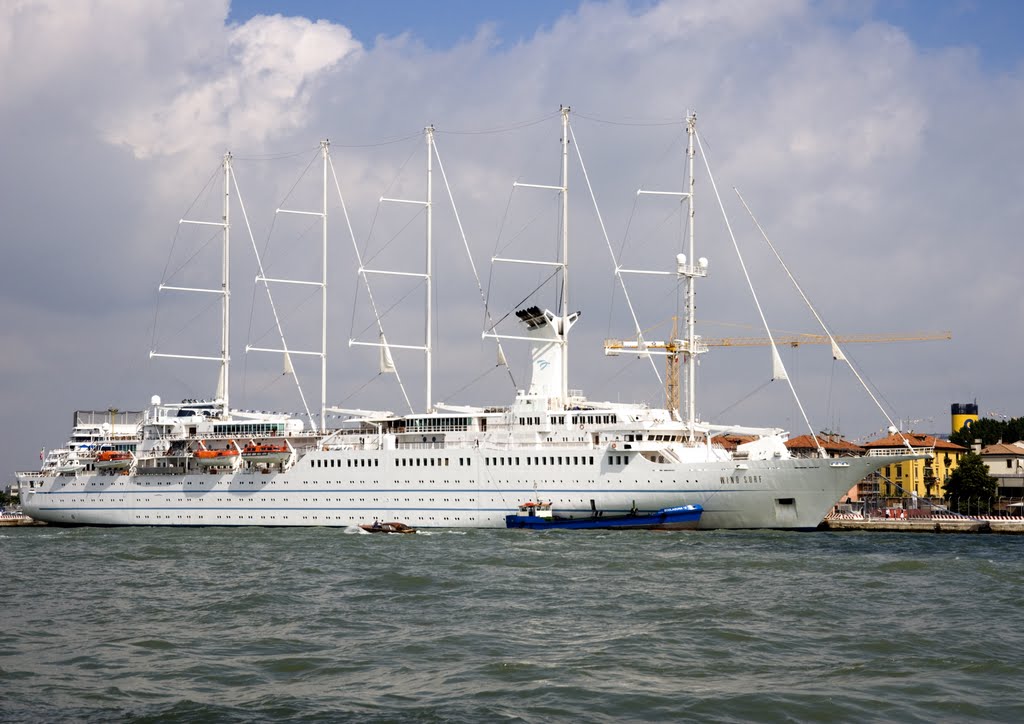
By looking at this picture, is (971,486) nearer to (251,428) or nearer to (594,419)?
(594,419)

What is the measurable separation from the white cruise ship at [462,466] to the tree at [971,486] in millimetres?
32404

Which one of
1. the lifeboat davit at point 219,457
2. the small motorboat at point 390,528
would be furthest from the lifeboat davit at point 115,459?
the small motorboat at point 390,528

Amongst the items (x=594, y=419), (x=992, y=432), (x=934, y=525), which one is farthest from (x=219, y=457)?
(x=992, y=432)

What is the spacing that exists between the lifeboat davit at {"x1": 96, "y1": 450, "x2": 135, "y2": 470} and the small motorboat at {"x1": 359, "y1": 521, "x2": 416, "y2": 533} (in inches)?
635

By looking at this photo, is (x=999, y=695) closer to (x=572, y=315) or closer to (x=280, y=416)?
(x=572, y=315)

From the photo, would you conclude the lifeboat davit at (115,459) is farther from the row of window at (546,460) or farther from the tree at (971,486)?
the tree at (971,486)

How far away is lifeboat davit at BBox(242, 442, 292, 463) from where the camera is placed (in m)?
53.6

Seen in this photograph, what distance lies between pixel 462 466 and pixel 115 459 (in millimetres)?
20478

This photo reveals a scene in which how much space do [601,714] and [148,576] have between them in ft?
65.0

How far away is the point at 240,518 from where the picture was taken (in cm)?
5431

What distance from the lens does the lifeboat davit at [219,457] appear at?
55.1 metres

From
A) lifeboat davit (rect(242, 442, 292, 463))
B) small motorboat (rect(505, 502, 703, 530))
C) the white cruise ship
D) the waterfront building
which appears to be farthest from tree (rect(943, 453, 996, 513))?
lifeboat davit (rect(242, 442, 292, 463))

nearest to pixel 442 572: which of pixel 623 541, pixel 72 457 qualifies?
pixel 623 541

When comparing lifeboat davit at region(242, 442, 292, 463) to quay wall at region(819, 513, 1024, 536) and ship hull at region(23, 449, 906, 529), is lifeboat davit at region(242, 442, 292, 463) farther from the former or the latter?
quay wall at region(819, 513, 1024, 536)
